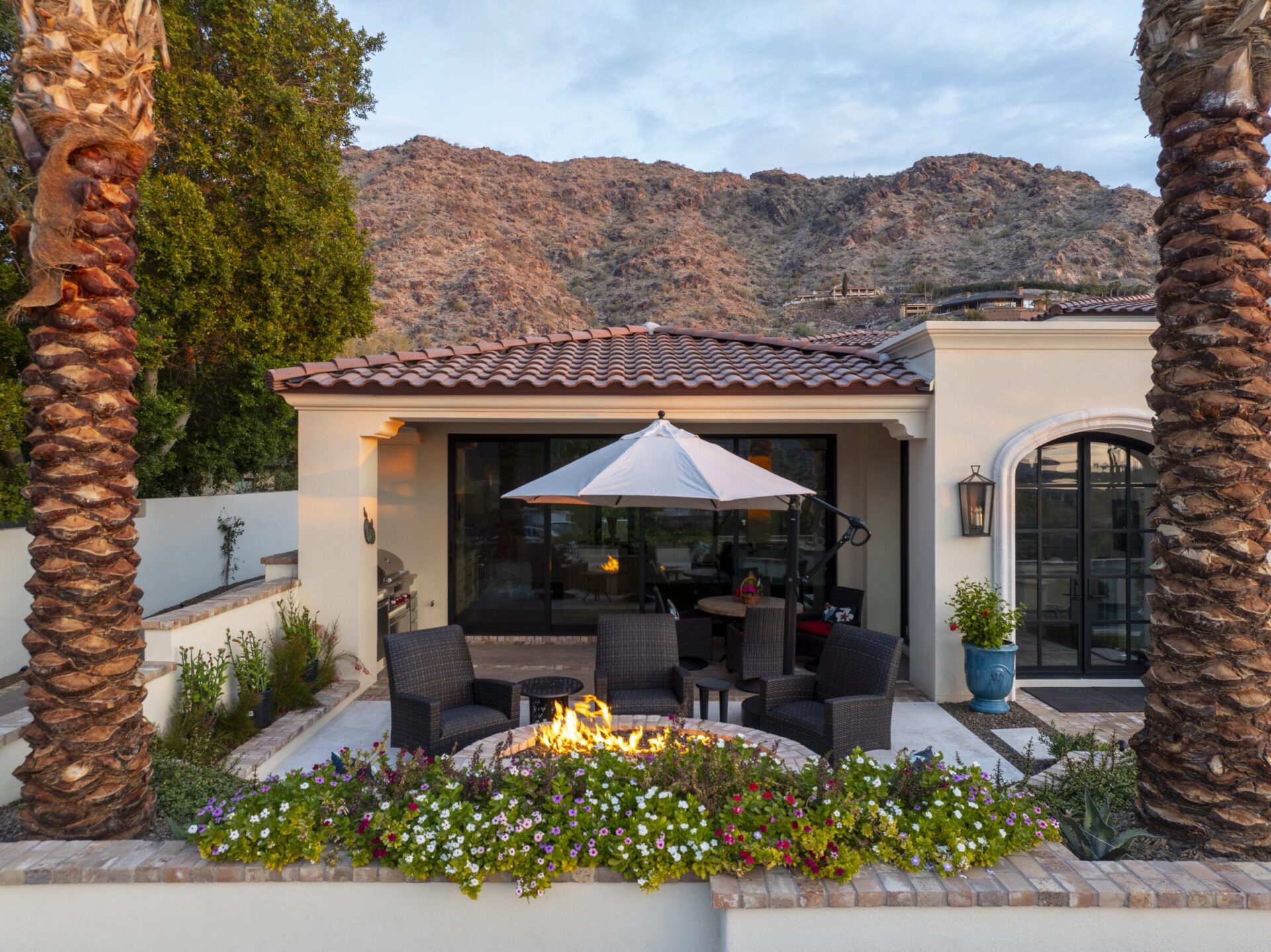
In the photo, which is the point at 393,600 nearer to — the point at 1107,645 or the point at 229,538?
the point at 229,538

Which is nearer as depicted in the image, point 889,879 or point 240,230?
point 889,879

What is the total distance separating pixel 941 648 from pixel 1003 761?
2.05m

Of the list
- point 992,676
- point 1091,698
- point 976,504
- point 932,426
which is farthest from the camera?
point 932,426

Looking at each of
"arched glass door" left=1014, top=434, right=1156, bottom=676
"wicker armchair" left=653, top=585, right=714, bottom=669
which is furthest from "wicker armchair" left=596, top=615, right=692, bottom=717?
"arched glass door" left=1014, top=434, right=1156, bottom=676

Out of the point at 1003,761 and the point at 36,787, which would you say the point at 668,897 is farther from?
the point at 1003,761

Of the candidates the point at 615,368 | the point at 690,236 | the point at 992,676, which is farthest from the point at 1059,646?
the point at 690,236

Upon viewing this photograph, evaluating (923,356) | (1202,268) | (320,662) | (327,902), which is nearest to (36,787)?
(327,902)

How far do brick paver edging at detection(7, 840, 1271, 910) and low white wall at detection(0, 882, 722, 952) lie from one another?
0.06m

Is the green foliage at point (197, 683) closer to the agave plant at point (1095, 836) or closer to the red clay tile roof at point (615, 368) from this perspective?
the red clay tile roof at point (615, 368)

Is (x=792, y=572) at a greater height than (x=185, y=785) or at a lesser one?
greater

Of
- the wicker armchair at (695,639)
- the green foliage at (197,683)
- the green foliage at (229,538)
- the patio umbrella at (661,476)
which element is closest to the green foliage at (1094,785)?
the patio umbrella at (661,476)

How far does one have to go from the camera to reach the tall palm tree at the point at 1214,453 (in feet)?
13.1

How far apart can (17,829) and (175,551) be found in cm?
877

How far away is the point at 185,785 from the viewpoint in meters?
4.87
